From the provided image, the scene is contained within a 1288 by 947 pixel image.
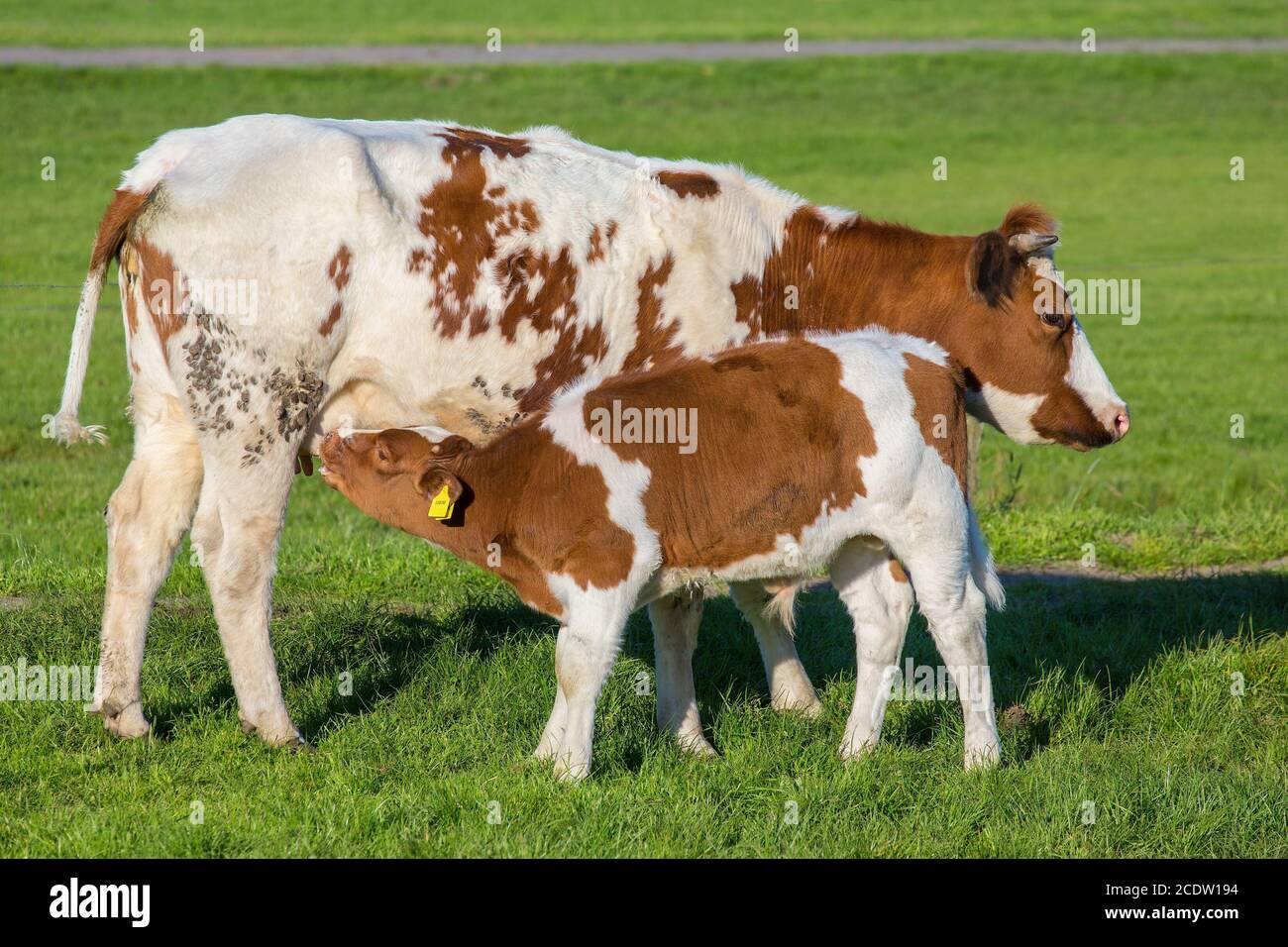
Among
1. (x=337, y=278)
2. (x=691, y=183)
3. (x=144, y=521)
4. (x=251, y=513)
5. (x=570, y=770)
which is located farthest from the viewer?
(x=691, y=183)

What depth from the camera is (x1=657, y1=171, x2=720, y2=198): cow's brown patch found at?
7.09 metres

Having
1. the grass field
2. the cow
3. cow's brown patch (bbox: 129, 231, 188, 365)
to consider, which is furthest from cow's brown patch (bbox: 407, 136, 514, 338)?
the grass field

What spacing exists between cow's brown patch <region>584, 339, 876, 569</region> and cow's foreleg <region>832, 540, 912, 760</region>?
0.58 m

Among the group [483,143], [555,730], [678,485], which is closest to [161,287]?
[483,143]

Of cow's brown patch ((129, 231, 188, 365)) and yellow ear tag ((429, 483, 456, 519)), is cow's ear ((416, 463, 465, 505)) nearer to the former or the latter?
yellow ear tag ((429, 483, 456, 519))

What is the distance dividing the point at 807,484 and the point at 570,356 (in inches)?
51.3

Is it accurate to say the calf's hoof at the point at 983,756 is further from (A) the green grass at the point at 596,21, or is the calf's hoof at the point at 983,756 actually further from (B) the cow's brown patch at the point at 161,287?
(A) the green grass at the point at 596,21

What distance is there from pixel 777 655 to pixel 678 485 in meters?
1.58

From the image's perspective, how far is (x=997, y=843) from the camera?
18.4 feet

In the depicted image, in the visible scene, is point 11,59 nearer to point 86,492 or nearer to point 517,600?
point 86,492

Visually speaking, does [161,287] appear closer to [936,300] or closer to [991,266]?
[936,300]

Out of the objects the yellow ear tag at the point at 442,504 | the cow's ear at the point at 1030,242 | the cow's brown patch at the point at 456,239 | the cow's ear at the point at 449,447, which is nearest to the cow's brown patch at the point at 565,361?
the cow's brown patch at the point at 456,239

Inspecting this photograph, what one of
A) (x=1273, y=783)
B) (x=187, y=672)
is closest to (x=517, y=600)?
(x=187, y=672)

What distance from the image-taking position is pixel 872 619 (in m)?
6.70
